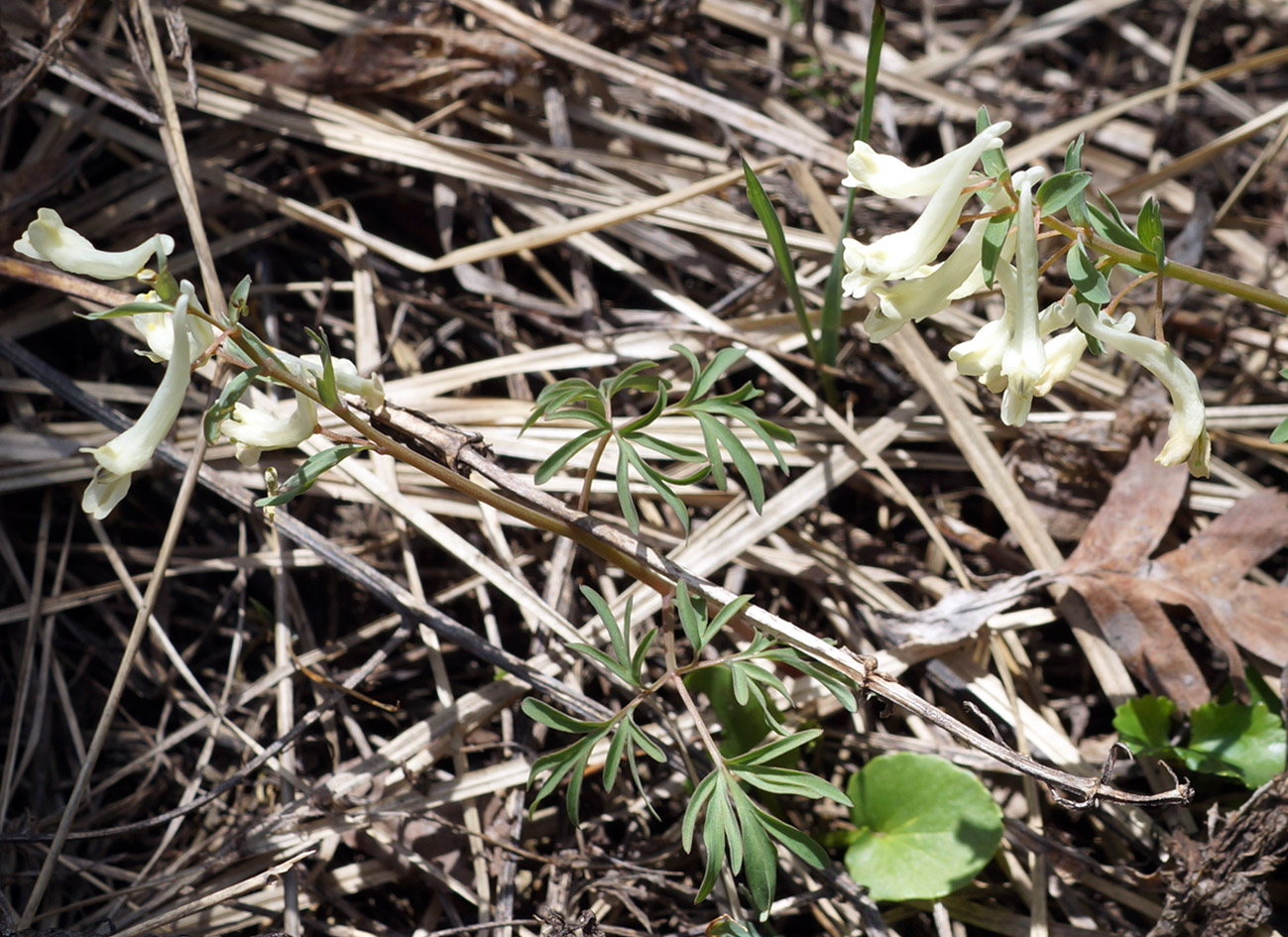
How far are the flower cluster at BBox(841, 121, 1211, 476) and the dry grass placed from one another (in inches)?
25.2

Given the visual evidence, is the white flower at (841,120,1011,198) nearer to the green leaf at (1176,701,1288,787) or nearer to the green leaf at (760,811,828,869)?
the green leaf at (760,811,828,869)

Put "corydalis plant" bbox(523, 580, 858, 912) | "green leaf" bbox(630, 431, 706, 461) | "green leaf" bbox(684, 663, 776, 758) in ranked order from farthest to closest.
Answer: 1. "green leaf" bbox(684, 663, 776, 758)
2. "green leaf" bbox(630, 431, 706, 461)
3. "corydalis plant" bbox(523, 580, 858, 912)

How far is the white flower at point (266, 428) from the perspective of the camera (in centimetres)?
140

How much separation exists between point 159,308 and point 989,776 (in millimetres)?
1874

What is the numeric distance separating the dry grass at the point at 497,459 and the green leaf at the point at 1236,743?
0.47ft

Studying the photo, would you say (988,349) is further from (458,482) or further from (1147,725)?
(1147,725)

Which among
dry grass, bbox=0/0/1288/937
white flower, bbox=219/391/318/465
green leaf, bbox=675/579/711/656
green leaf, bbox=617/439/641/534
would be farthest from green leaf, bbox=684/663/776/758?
white flower, bbox=219/391/318/465

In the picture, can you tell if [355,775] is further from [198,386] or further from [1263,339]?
[1263,339]

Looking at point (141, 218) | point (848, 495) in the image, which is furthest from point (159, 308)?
point (848, 495)

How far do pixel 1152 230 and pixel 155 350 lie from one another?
1.47m

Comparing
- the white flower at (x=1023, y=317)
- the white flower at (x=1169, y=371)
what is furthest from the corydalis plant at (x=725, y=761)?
the white flower at (x=1169, y=371)

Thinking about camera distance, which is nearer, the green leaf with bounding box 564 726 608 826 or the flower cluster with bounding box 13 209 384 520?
the flower cluster with bounding box 13 209 384 520

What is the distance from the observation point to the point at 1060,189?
1.28 metres

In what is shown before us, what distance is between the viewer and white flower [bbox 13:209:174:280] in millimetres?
1286
